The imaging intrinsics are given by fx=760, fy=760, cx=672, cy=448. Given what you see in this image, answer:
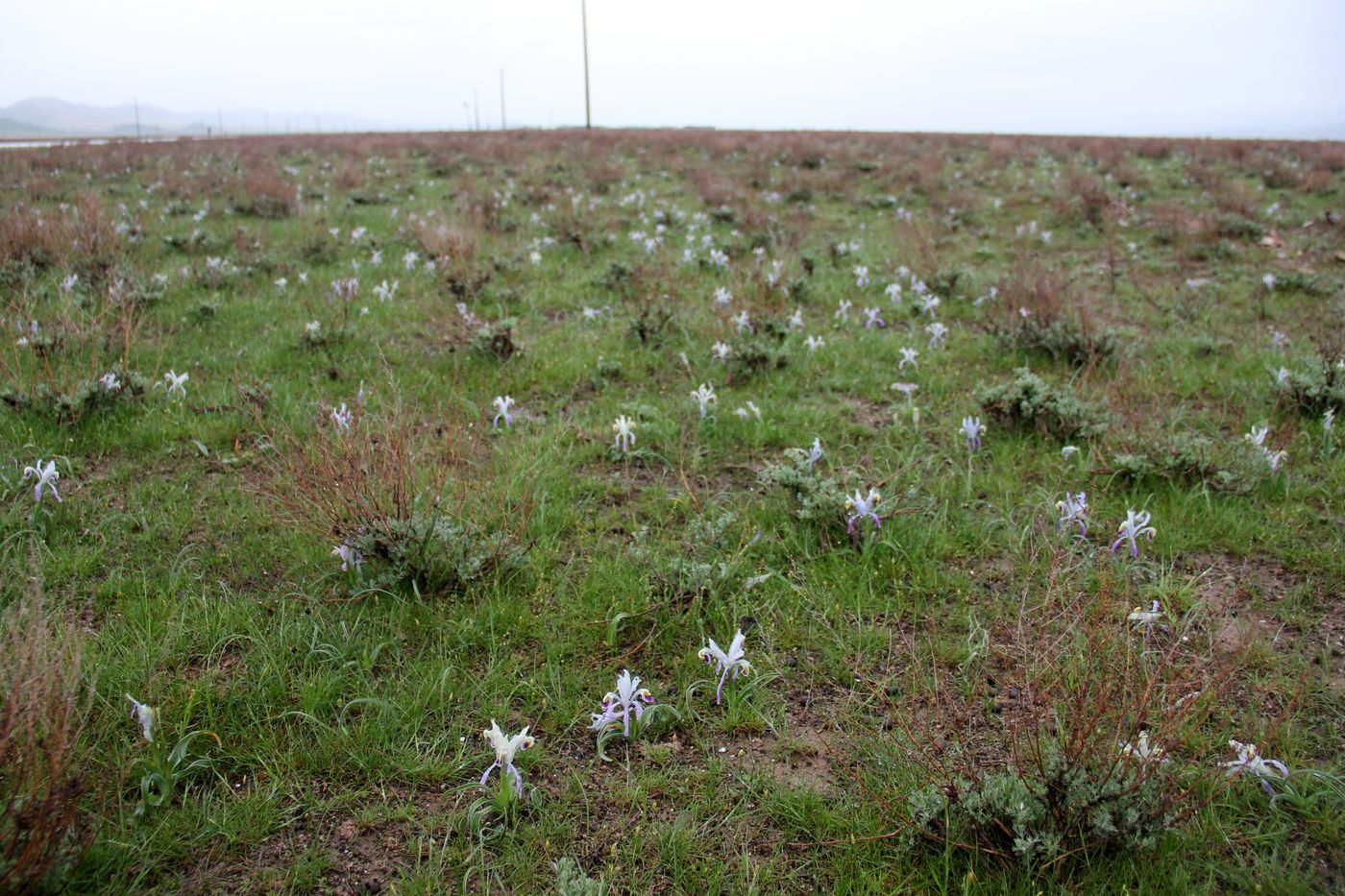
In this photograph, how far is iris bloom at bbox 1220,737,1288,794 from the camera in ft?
7.41

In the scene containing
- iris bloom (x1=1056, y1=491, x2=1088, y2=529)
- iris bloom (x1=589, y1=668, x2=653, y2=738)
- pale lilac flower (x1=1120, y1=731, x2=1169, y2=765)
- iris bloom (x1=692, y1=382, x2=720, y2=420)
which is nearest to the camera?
pale lilac flower (x1=1120, y1=731, x2=1169, y2=765)

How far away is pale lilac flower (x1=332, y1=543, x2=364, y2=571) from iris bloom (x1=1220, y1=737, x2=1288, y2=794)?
322 cm

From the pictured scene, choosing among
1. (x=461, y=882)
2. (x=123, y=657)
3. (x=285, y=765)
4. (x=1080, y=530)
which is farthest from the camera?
(x=1080, y=530)

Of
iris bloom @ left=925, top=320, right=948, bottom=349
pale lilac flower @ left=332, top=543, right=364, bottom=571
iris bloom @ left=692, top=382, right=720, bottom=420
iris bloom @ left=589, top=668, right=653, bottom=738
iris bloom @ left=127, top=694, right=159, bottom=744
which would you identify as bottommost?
iris bloom @ left=589, top=668, right=653, bottom=738

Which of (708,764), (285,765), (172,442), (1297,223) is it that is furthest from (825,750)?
(1297,223)

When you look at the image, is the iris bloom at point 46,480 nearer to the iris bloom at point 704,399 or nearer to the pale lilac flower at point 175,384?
the pale lilac flower at point 175,384

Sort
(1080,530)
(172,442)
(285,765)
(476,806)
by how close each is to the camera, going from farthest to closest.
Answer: (172,442)
(1080,530)
(285,765)
(476,806)

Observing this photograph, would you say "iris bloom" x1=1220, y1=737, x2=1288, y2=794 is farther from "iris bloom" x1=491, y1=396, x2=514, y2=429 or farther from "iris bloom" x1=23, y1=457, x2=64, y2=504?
"iris bloom" x1=23, y1=457, x2=64, y2=504

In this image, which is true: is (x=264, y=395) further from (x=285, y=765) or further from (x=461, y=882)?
(x=461, y=882)

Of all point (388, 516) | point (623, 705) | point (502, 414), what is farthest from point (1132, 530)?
point (502, 414)

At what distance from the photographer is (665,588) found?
3369 millimetres

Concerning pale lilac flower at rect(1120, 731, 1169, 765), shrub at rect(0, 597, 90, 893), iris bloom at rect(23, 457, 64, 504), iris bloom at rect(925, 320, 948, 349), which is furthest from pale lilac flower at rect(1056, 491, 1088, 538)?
iris bloom at rect(23, 457, 64, 504)

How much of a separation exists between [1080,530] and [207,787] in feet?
12.4

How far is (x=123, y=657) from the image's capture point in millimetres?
2850
